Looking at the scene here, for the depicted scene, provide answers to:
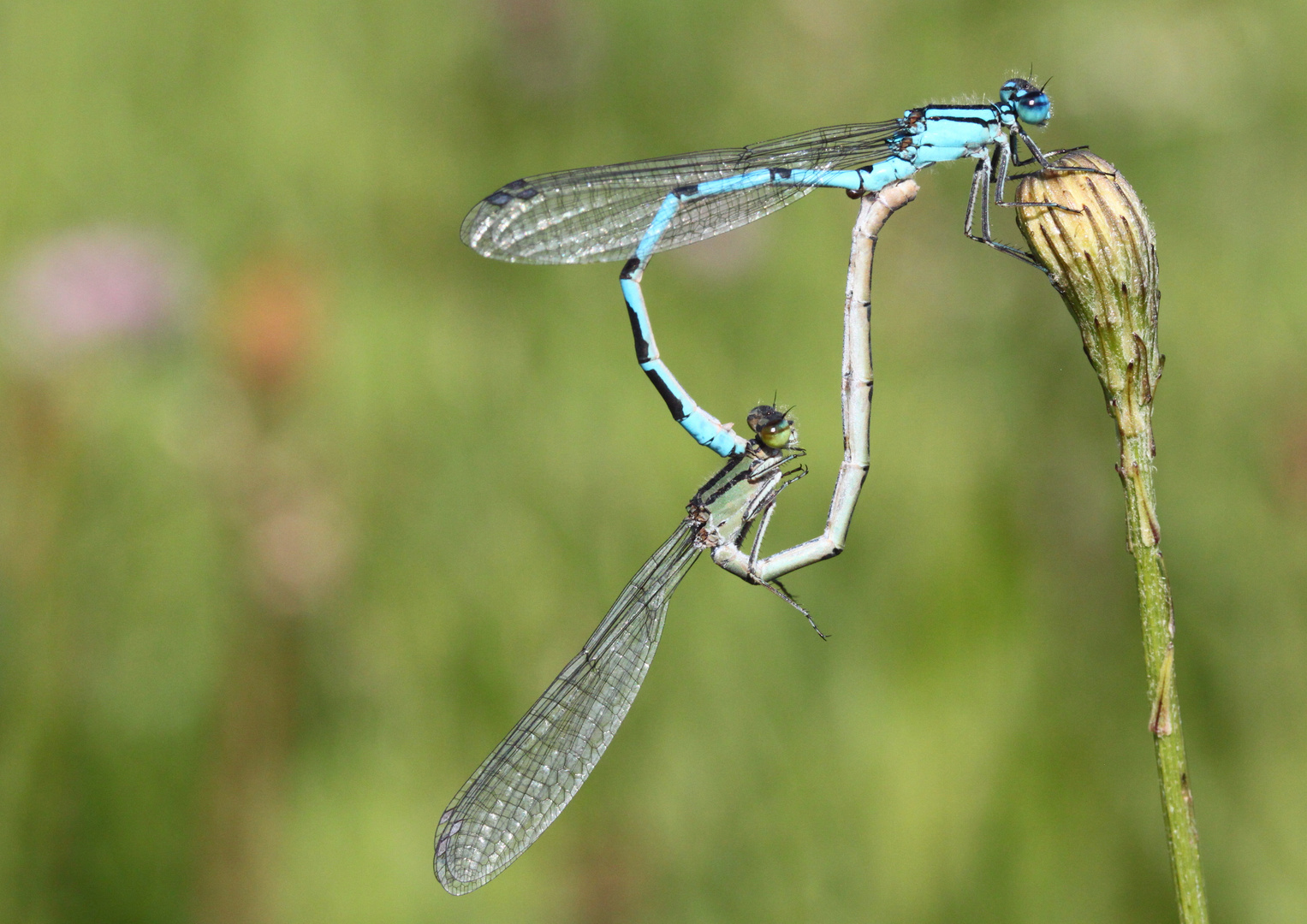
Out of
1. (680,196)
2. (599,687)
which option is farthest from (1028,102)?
(599,687)

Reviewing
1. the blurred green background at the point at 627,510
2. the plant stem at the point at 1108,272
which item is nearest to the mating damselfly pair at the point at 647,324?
the blurred green background at the point at 627,510

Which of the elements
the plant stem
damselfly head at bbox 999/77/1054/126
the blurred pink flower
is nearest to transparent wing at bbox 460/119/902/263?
damselfly head at bbox 999/77/1054/126

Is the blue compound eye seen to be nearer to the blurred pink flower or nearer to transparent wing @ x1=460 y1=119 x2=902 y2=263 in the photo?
transparent wing @ x1=460 y1=119 x2=902 y2=263

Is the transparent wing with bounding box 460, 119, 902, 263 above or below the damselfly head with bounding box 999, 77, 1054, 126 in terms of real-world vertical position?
below

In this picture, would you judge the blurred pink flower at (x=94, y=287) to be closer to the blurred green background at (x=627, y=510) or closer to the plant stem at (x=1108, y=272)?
the blurred green background at (x=627, y=510)

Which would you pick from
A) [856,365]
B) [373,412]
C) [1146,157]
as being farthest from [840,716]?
[1146,157]

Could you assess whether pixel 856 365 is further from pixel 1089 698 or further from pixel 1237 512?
pixel 1237 512
